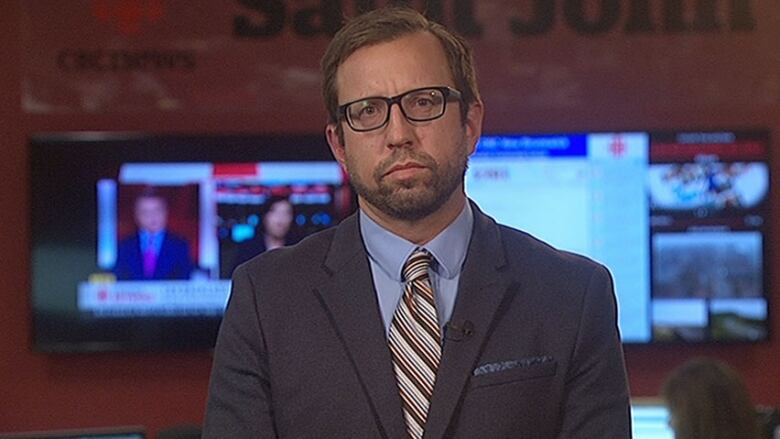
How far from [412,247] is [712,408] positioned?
66.1 inches

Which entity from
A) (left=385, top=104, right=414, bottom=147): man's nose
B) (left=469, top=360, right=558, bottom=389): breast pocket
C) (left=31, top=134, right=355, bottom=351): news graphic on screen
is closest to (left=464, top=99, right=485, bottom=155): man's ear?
(left=385, top=104, right=414, bottom=147): man's nose

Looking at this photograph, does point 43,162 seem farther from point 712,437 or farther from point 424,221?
point 424,221

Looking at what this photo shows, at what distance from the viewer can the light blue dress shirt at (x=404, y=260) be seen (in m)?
1.49

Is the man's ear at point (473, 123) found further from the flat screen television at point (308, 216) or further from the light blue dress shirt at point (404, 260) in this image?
the flat screen television at point (308, 216)

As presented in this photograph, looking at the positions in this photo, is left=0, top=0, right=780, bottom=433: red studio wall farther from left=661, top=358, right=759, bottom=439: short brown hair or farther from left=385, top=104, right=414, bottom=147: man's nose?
left=385, top=104, right=414, bottom=147: man's nose

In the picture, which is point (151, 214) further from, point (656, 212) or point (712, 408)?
point (712, 408)

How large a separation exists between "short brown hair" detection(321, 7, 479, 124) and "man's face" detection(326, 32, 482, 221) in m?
0.01

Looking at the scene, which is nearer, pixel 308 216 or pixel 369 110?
pixel 369 110

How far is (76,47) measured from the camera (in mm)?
4441

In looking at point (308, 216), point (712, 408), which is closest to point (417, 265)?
point (712, 408)

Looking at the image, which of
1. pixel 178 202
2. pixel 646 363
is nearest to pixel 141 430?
pixel 178 202

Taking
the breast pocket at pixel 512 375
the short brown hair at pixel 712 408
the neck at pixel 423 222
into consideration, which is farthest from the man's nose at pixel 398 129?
the short brown hair at pixel 712 408

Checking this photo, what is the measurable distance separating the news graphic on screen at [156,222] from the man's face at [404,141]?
2.87 m

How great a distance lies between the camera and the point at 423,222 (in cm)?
148
